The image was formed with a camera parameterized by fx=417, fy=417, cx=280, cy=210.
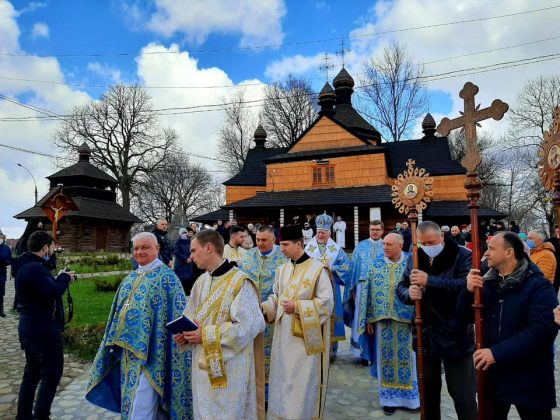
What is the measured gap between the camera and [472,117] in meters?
3.97

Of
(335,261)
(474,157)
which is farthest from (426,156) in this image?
(474,157)

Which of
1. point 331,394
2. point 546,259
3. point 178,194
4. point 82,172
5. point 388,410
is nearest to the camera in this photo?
point 388,410

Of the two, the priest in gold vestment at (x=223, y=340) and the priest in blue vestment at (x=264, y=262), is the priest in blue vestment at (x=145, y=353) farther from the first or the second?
the priest in blue vestment at (x=264, y=262)

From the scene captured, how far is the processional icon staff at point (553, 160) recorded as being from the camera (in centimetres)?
319

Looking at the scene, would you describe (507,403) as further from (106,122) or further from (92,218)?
(106,122)

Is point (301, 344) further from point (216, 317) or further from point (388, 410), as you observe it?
point (388, 410)

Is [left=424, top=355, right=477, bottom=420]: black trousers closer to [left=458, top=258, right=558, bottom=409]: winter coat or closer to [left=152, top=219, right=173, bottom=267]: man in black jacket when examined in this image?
[left=458, top=258, right=558, bottom=409]: winter coat

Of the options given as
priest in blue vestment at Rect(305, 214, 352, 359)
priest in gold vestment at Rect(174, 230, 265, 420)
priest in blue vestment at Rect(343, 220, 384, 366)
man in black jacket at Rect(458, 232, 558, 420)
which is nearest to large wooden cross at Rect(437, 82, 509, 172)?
man in black jacket at Rect(458, 232, 558, 420)

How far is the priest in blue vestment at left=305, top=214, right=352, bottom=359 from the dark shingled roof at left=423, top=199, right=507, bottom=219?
1832cm

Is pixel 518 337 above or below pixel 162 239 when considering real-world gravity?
below

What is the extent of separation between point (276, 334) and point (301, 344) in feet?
0.99

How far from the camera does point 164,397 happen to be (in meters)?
3.54

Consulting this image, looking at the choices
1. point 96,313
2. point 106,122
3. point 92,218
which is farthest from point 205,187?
point 96,313

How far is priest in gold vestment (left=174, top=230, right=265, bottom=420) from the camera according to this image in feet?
10.4
